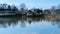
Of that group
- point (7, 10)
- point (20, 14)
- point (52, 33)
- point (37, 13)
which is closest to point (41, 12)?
point (37, 13)

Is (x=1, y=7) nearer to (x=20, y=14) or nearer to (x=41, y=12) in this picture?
(x=20, y=14)

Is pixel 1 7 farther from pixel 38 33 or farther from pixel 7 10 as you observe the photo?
pixel 38 33

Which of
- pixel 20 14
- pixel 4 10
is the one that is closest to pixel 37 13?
pixel 20 14

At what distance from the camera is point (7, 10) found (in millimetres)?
17109

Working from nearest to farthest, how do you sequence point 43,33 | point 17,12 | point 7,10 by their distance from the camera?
1. point 43,33
2. point 17,12
3. point 7,10

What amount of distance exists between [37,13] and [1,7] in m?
3.15

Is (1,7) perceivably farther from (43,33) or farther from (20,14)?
(43,33)

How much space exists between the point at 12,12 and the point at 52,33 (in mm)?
9655

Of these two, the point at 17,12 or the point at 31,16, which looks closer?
the point at 17,12

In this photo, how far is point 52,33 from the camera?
7379 mm

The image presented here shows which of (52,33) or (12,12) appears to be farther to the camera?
(12,12)

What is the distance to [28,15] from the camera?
16938 millimetres

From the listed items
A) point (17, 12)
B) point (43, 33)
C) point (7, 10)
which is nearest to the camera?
point (43, 33)

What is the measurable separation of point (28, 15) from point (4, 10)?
6.81 ft
